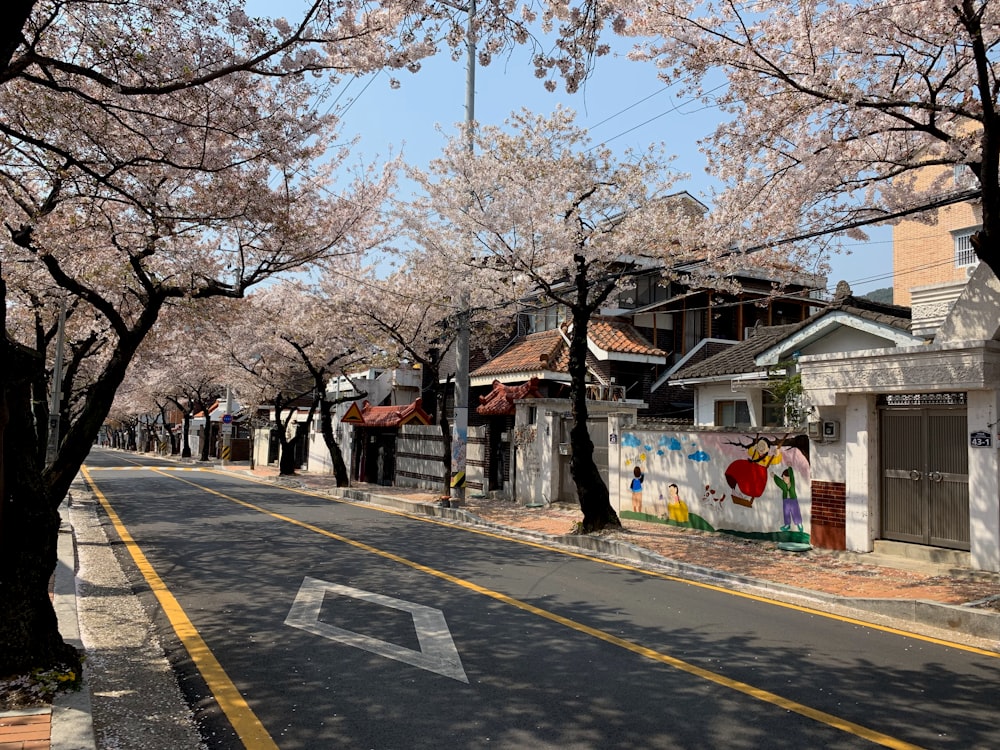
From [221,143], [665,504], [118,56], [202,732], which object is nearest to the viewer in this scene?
[202,732]

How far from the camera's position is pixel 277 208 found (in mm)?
11922

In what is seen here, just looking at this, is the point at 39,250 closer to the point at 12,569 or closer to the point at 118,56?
the point at 118,56

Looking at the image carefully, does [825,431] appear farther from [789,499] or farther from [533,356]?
[533,356]

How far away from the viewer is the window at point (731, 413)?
21328 millimetres

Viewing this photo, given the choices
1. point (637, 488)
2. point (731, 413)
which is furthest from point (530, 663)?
point (731, 413)

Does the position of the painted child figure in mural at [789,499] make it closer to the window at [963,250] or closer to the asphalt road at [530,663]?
the asphalt road at [530,663]

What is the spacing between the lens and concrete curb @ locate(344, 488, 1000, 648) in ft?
24.7

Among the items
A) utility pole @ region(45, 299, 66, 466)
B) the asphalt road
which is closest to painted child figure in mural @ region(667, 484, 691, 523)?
the asphalt road

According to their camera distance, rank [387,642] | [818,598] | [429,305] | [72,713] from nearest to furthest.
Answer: [72,713] → [387,642] → [818,598] → [429,305]

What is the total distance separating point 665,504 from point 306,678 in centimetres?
1142

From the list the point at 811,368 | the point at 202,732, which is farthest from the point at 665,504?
the point at 202,732

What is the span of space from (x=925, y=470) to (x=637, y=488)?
6.73 m

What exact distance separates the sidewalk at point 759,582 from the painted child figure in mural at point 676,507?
273mm

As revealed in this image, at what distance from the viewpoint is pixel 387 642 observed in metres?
6.46
